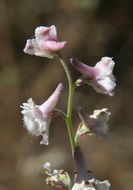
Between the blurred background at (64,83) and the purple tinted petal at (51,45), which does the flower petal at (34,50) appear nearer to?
the purple tinted petal at (51,45)

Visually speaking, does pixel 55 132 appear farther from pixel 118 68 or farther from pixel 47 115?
pixel 47 115

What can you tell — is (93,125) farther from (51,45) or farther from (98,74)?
(51,45)

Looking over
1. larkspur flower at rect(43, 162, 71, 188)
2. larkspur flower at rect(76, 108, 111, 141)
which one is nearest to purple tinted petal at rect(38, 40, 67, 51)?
larkspur flower at rect(76, 108, 111, 141)

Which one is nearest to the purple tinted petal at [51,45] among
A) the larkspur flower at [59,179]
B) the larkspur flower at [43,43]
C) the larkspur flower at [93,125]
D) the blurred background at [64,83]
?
the larkspur flower at [43,43]

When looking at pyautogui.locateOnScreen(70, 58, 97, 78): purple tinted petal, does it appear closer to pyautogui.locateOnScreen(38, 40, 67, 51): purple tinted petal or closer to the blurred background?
pyautogui.locateOnScreen(38, 40, 67, 51): purple tinted petal

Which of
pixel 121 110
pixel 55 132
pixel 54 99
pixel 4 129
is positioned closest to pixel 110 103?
pixel 121 110

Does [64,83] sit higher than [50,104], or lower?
lower

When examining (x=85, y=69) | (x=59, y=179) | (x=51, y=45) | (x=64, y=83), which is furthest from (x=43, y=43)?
(x=64, y=83)
